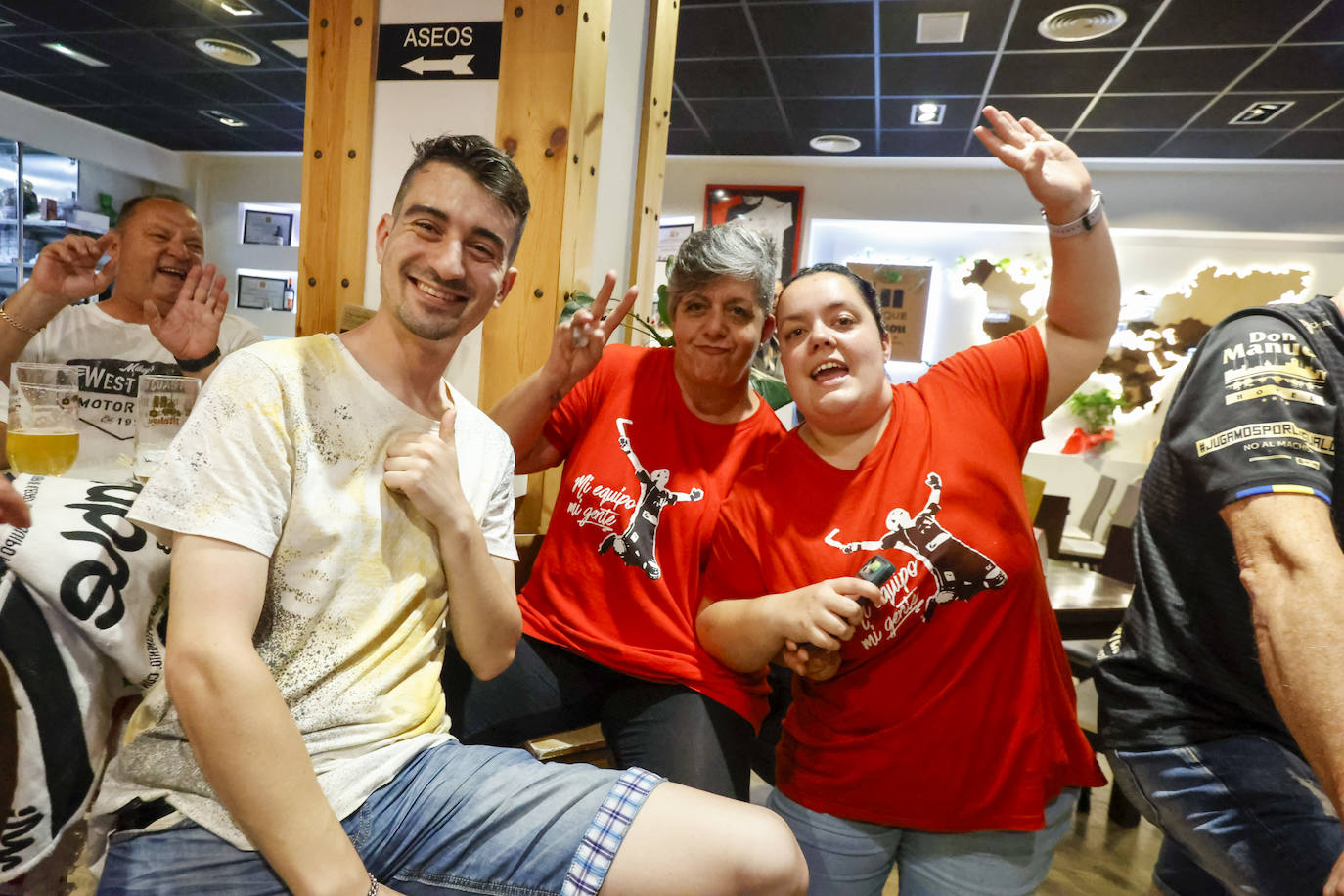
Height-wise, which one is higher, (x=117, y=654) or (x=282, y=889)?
(x=117, y=654)

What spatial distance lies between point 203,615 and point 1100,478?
Answer: 6.69 meters

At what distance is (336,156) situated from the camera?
6.95 ft

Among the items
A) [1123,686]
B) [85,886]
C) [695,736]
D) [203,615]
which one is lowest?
[85,886]

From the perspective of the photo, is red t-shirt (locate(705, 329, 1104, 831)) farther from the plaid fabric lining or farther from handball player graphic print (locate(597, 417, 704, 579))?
the plaid fabric lining

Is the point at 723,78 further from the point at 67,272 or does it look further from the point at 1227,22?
the point at 67,272

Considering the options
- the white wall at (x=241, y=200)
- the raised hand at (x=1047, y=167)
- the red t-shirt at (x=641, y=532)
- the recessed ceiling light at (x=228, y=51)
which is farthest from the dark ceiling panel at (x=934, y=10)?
the white wall at (x=241, y=200)

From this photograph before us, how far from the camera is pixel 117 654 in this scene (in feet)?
3.69

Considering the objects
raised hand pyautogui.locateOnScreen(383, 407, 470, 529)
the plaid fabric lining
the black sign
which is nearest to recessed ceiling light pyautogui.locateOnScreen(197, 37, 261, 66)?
the black sign

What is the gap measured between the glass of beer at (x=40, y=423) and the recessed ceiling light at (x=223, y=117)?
6489 mm

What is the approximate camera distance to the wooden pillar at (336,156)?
2.10 meters

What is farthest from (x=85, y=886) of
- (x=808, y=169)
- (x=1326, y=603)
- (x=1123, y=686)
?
(x=808, y=169)

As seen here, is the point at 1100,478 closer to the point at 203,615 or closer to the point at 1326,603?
the point at 1326,603

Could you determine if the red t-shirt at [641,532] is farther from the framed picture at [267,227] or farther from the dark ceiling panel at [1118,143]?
the framed picture at [267,227]

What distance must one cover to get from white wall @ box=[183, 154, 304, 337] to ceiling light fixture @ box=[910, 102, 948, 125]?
5.96m
